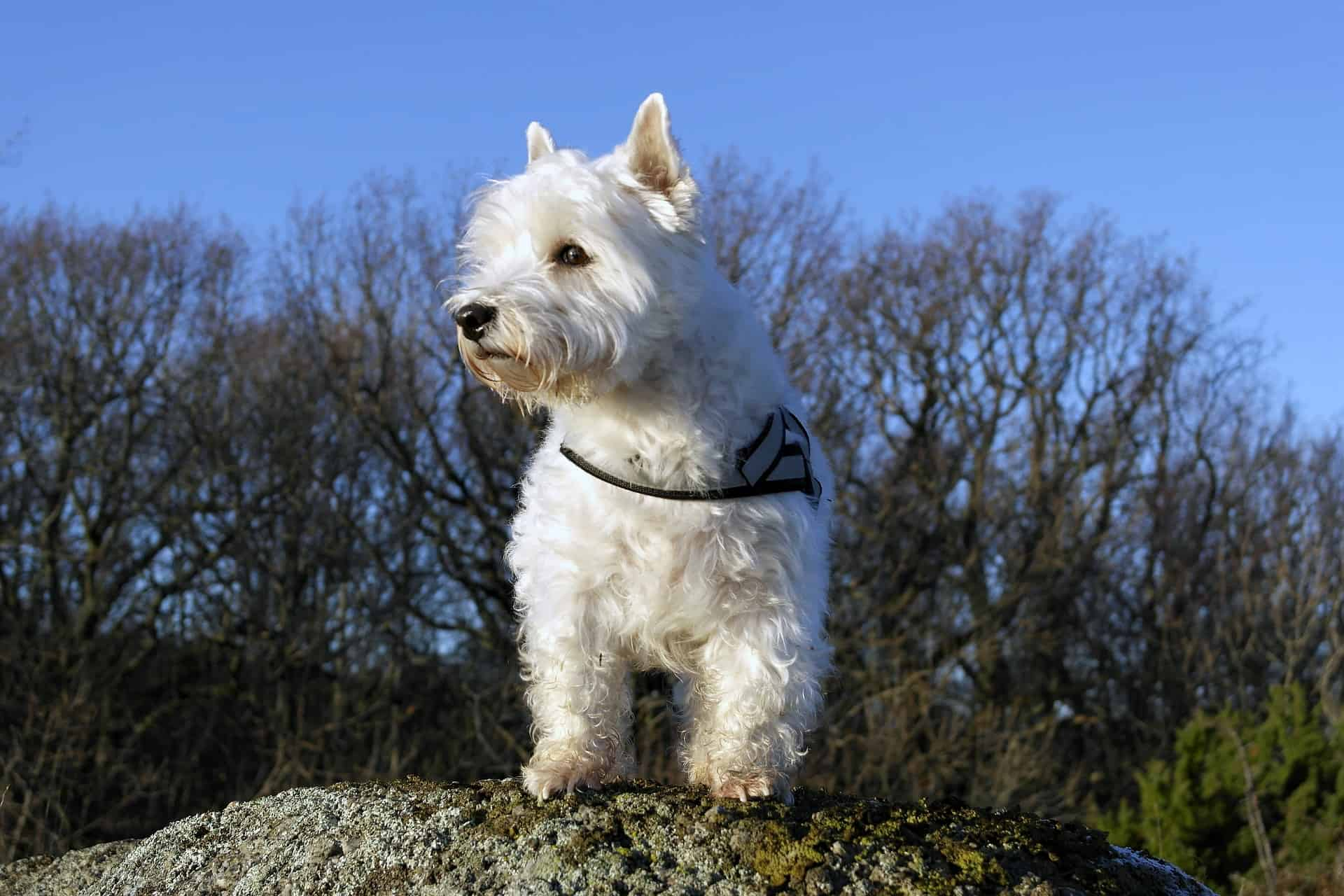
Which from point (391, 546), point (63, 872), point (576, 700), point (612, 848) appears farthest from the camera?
point (391, 546)

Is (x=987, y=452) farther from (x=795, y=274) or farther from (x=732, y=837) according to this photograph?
(x=732, y=837)

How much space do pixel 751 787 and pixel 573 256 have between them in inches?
79.4

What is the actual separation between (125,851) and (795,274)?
22582 millimetres

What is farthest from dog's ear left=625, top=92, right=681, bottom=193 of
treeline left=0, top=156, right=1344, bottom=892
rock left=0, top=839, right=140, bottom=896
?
treeline left=0, top=156, right=1344, bottom=892

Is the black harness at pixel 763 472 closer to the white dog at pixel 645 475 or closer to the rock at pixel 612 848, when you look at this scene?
the white dog at pixel 645 475

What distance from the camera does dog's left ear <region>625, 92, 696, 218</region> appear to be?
15.9 feet

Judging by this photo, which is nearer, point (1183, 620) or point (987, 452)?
point (987, 452)

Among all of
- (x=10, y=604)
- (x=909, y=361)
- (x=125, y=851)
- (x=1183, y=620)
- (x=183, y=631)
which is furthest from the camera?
(x=1183, y=620)

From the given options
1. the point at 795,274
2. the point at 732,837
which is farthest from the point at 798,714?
the point at 795,274

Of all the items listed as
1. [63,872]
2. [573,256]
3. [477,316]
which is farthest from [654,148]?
[63,872]

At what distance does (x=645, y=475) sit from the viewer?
476 cm

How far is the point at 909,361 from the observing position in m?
30.6

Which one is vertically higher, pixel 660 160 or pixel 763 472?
pixel 660 160

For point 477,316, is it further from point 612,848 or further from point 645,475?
point 612,848
